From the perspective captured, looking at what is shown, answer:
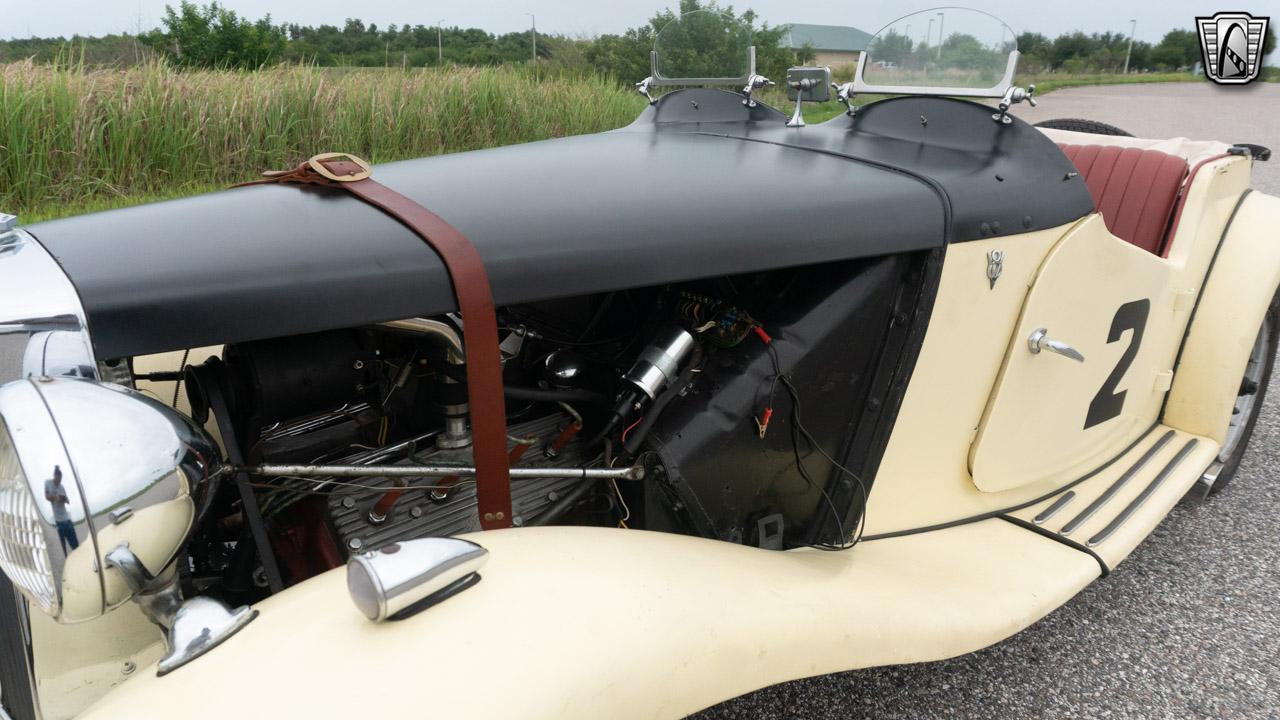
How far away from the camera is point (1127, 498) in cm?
254

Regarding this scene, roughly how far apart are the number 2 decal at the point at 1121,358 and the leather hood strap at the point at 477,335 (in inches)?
71.8

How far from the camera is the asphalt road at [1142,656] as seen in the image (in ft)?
7.38

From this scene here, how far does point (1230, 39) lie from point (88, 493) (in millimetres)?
11286

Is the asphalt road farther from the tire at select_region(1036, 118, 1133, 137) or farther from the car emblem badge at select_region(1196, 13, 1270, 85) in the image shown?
the car emblem badge at select_region(1196, 13, 1270, 85)

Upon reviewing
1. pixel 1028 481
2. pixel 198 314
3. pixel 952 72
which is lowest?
pixel 1028 481

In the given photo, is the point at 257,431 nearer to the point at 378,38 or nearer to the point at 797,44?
the point at 797,44

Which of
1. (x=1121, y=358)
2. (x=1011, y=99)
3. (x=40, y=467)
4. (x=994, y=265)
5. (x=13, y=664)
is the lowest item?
(x=13, y=664)

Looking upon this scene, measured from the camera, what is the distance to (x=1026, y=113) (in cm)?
1254

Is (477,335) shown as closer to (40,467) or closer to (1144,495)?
(40,467)

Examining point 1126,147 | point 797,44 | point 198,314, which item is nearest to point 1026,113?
point 1126,147

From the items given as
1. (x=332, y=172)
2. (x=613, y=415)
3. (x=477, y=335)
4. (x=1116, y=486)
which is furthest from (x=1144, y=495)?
(x=332, y=172)

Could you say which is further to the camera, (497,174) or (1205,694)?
(1205,694)

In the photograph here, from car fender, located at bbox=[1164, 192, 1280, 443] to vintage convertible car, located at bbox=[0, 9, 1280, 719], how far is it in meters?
0.01

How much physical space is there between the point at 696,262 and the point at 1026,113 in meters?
12.7
